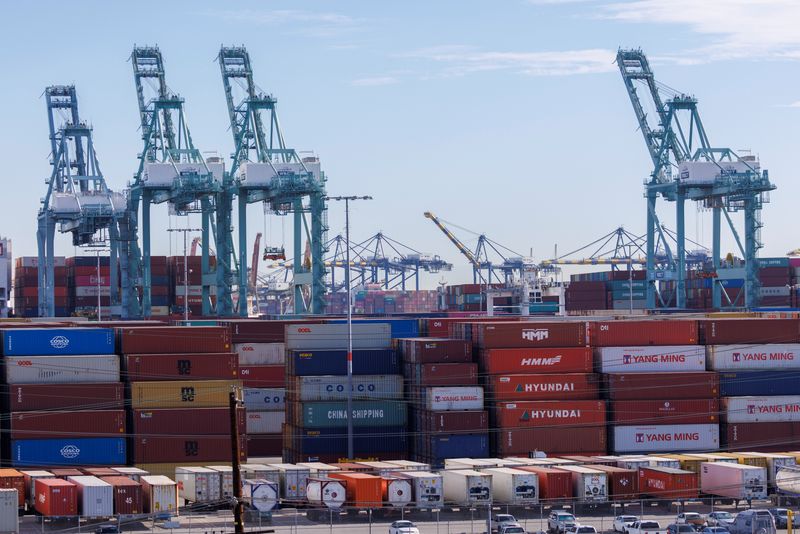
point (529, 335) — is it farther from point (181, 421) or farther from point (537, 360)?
point (181, 421)

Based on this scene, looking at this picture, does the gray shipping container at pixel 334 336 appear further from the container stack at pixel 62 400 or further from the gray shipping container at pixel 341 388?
the container stack at pixel 62 400

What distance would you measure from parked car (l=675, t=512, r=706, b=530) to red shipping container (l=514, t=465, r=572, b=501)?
424 cm

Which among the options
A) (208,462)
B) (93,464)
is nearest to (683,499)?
(208,462)

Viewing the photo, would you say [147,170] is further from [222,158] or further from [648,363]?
[648,363]

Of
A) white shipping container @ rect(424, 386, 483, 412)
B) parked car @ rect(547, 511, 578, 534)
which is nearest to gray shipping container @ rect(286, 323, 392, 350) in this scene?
white shipping container @ rect(424, 386, 483, 412)

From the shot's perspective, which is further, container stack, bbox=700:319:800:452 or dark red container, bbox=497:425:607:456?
container stack, bbox=700:319:800:452

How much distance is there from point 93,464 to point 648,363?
2359cm

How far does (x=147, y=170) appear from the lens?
111 meters

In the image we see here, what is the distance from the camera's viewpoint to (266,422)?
207 ft

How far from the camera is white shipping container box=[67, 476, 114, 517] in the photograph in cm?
4225

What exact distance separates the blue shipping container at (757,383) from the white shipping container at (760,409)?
0.44m

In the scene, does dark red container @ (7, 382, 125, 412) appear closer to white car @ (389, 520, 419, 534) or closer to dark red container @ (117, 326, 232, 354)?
dark red container @ (117, 326, 232, 354)

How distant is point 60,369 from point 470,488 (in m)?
16.8

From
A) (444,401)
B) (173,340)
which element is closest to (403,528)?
(444,401)
